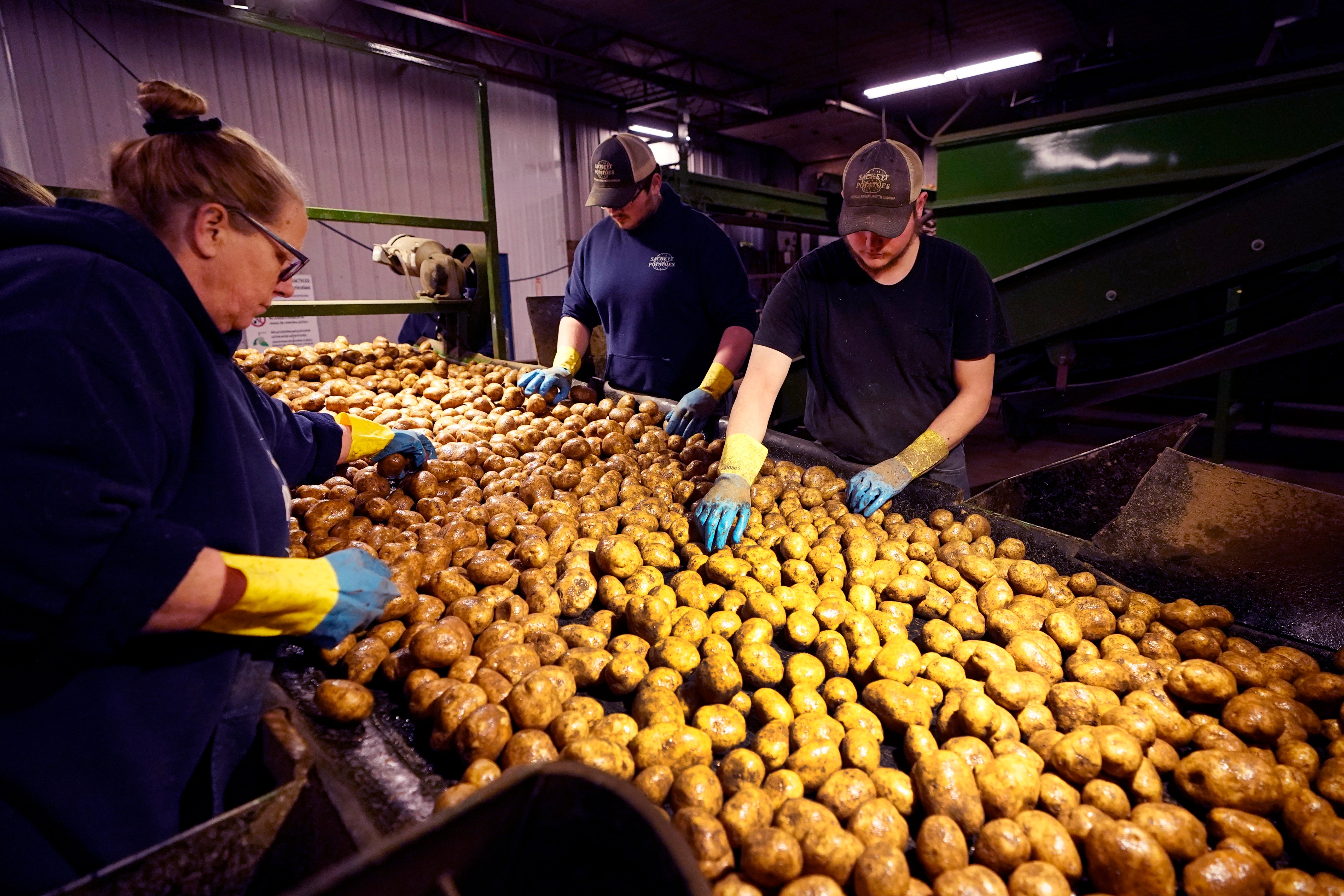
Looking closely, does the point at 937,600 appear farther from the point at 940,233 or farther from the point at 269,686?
the point at 940,233

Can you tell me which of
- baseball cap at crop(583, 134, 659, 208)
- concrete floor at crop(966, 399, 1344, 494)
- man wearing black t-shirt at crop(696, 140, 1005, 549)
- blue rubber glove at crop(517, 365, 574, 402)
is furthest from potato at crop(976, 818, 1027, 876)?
concrete floor at crop(966, 399, 1344, 494)

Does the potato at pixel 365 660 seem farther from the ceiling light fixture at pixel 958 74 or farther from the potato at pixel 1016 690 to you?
the ceiling light fixture at pixel 958 74

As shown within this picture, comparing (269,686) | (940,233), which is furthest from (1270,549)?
(940,233)

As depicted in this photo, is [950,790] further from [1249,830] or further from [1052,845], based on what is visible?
[1249,830]

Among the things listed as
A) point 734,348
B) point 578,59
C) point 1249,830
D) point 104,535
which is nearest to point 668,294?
point 734,348

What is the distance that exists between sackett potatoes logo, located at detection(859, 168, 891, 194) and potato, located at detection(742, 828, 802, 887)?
2.12 metres

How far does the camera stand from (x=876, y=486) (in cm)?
240

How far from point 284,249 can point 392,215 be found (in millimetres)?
3813

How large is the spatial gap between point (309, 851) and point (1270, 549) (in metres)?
2.27

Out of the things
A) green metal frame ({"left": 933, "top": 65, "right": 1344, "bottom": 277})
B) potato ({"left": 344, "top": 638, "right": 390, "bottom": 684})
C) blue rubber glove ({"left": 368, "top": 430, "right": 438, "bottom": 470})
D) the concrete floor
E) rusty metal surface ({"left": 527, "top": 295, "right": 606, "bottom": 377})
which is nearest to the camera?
potato ({"left": 344, "top": 638, "right": 390, "bottom": 684})

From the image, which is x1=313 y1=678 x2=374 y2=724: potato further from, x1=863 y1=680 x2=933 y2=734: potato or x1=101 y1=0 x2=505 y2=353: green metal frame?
x1=101 y1=0 x2=505 y2=353: green metal frame

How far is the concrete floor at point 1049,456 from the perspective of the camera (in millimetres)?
5793

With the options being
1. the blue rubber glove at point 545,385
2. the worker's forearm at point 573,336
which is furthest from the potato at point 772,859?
the worker's forearm at point 573,336

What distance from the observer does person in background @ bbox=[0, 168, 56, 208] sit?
184 centimetres
